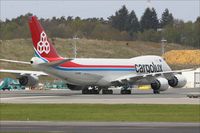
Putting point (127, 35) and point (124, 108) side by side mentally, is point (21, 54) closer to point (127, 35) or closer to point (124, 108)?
point (127, 35)

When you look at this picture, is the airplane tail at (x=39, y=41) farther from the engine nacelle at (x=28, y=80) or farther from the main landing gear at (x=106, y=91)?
the main landing gear at (x=106, y=91)

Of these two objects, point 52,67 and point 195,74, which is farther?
point 195,74

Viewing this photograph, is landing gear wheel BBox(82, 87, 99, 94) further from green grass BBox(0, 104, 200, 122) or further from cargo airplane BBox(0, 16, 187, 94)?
green grass BBox(0, 104, 200, 122)

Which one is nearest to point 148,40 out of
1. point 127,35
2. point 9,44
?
point 127,35

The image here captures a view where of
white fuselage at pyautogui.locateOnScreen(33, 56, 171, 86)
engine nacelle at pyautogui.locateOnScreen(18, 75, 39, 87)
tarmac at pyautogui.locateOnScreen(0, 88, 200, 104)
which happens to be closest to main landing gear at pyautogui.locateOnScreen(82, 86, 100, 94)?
white fuselage at pyautogui.locateOnScreen(33, 56, 171, 86)

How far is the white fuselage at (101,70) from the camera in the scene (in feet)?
232

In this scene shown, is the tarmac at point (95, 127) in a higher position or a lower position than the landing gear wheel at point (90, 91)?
lower

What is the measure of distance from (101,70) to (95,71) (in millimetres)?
840

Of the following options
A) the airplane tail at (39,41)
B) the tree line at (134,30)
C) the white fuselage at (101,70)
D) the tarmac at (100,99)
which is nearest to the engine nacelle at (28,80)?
the white fuselage at (101,70)

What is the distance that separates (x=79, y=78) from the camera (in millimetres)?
71562

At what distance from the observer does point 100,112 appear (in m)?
41.4

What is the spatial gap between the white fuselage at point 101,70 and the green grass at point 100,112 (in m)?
22.7

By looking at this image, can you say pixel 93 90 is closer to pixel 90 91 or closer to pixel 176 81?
pixel 90 91

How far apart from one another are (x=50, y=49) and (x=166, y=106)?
24.1 m
